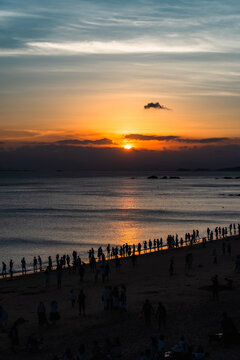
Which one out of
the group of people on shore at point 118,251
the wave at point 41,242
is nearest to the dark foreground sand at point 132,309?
the group of people on shore at point 118,251

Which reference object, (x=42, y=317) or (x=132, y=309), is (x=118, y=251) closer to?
(x=132, y=309)

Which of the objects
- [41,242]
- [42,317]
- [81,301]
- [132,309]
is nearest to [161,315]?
[132,309]

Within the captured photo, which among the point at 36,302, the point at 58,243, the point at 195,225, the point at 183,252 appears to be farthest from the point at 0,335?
the point at 195,225

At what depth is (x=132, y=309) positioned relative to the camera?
20359 millimetres

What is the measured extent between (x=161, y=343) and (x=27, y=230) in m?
48.0

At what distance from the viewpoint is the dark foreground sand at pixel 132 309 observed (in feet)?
53.5

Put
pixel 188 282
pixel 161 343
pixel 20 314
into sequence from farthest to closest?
pixel 188 282
pixel 20 314
pixel 161 343

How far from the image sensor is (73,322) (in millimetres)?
19062

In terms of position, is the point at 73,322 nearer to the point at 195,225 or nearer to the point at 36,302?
the point at 36,302

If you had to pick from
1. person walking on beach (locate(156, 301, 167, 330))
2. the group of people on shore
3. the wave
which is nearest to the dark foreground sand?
person walking on beach (locate(156, 301, 167, 330))

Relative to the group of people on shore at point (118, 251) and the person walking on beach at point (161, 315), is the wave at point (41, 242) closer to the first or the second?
the group of people on shore at point (118, 251)

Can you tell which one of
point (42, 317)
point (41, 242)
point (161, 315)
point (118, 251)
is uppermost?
point (161, 315)

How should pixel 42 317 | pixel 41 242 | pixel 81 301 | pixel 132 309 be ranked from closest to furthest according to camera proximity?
pixel 42 317
pixel 81 301
pixel 132 309
pixel 41 242

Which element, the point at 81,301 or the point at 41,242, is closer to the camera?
the point at 81,301
